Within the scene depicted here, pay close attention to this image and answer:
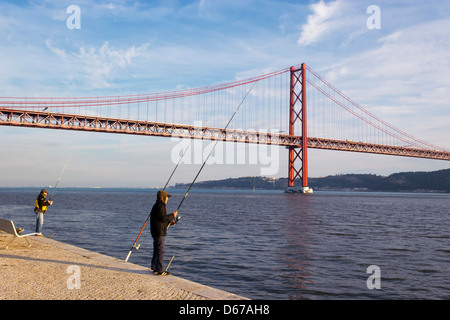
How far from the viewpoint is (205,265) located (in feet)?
30.5

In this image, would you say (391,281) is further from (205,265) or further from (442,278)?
(205,265)

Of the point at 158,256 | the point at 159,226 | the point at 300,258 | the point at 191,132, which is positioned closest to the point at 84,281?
the point at 158,256

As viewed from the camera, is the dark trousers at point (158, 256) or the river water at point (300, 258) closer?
the dark trousers at point (158, 256)

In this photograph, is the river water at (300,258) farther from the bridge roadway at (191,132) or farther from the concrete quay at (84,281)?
the bridge roadway at (191,132)

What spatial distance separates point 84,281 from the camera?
226 inches

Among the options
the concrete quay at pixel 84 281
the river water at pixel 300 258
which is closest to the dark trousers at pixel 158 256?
the concrete quay at pixel 84 281

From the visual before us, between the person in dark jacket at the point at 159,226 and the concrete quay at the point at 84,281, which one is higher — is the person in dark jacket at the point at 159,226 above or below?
above

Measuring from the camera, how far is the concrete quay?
504cm

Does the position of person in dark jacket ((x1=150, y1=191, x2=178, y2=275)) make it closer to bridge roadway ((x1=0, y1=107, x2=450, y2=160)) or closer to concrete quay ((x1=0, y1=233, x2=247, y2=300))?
concrete quay ((x1=0, y1=233, x2=247, y2=300))

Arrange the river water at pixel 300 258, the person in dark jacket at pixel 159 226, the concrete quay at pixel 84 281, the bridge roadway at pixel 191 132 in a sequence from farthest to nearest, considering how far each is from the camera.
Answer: the bridge roadway at pixel 191 132 < the river water at pixel 300 258 < the person in dark jacket at pixel 159 226 < the concrete quay at pixel 84 281

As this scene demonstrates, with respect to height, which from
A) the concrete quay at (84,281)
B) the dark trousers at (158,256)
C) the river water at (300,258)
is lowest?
the river water at (300,258)

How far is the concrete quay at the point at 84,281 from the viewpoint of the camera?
504cm
